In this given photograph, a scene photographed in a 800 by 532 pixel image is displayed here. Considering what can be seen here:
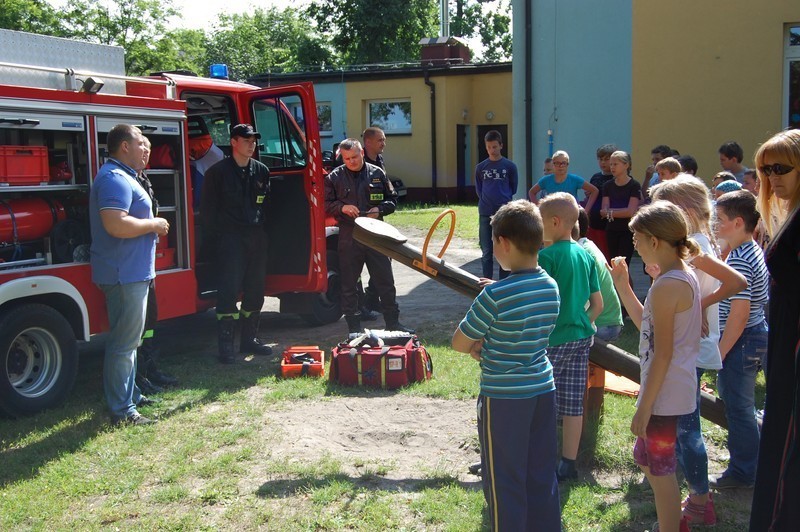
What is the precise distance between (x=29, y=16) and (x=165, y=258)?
31288 mm

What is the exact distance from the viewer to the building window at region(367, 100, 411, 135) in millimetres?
27656

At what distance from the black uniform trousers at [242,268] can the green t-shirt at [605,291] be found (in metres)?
3.80

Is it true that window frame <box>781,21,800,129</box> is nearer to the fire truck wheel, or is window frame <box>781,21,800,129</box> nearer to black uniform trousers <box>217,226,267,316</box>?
black uniform trousers <box>217,226,267,316</box>

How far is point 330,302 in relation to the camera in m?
9.23

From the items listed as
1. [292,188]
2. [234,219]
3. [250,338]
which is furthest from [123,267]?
[292,188]

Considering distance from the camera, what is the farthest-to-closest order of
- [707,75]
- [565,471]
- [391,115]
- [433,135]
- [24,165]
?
[391,115] < [433,135] < [707,75] < [24,165] < [565,471]

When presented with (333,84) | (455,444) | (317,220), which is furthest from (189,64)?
(455,444)

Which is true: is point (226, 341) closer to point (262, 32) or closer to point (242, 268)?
point (242, 268)

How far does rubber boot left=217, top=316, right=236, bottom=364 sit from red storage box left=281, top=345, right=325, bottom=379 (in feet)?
2.01

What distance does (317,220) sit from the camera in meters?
8.22

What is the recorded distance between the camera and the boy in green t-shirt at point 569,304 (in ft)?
14.1

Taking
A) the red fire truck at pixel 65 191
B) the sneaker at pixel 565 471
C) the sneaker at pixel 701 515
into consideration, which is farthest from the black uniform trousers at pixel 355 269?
the sneaker at pixel 701 515

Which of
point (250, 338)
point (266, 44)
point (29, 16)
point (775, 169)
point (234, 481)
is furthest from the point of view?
point (266, 44)

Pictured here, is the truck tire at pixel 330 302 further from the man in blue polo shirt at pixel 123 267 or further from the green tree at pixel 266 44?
the green tree at pixel 266 44
